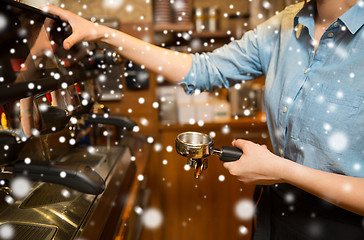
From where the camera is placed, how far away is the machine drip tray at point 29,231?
0.68 metres

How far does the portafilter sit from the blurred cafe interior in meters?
0.01

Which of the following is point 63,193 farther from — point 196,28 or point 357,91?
point 196,28

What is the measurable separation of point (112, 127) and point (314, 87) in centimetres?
110

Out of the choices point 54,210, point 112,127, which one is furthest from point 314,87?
point 112,127

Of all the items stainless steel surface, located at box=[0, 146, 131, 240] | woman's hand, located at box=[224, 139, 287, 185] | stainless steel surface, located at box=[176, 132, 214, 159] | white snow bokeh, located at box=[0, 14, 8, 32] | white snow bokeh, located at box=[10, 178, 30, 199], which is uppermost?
white snow bokeh, located at box=[0, 14, 8, 32]

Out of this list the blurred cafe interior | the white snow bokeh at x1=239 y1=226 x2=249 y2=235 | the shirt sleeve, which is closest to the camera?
the blurred cafe interior

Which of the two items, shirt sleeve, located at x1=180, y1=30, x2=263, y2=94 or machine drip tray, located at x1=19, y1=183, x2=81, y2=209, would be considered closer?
machine drip tray, located at x1=19, y1=183, x2=81, y2=209

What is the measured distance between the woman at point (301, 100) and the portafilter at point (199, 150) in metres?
0.03

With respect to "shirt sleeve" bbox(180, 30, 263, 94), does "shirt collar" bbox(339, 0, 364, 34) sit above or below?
above

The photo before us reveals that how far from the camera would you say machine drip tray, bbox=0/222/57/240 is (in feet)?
2.24

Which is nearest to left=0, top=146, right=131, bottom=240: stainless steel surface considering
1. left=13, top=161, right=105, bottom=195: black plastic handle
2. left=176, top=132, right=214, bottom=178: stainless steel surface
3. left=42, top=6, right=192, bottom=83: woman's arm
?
left=13, top=161, right=105, bottom=195: black plastic handle

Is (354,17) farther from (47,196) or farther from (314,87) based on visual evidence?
(47,196)

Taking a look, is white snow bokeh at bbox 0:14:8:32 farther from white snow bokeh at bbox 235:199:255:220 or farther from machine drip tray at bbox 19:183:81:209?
white snow bokeh at bbox 235:199:255:220

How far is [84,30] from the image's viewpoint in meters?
0.82
